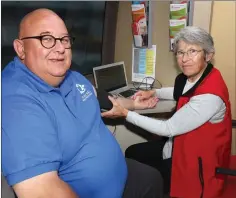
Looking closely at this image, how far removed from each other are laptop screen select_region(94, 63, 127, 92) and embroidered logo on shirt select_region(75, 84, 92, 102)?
703 mm

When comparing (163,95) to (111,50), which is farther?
(111,50)

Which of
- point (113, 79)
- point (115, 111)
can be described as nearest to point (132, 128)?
point (113, 79)

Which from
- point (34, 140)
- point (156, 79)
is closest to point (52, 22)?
point (34, 140)

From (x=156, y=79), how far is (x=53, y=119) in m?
1.44

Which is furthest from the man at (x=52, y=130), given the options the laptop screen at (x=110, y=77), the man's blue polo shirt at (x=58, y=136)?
the laptop screen at (x=110, y=77)

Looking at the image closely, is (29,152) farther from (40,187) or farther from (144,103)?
(144,103)

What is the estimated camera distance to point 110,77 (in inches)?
95.3

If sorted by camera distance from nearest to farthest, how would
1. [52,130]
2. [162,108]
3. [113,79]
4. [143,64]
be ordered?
[52,130] < [162,108] < [113,79] < [143,64]

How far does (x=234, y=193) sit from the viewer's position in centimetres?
158

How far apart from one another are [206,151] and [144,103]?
1.97ft

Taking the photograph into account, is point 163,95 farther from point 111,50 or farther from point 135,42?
point 111,50

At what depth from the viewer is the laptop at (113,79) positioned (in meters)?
2.32

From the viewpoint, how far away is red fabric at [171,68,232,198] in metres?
1.62

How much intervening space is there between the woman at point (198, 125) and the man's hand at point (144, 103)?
25 cm
